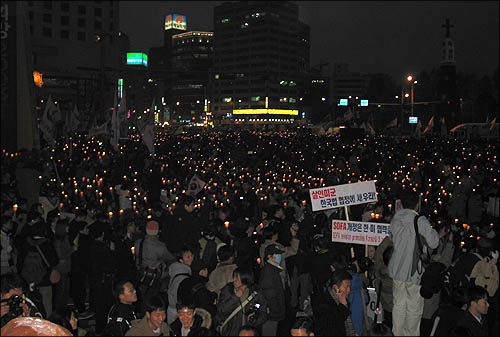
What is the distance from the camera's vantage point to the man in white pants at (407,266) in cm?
550

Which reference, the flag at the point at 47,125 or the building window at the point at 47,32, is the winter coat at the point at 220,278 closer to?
the flag at the point at 47,125

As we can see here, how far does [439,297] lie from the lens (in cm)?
695

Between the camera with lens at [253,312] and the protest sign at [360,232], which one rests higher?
the protest sign at [360,232]

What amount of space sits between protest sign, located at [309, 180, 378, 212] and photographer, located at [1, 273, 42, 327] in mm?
4194

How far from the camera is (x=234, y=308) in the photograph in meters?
4.99

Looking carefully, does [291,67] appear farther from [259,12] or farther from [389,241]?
[389,241]

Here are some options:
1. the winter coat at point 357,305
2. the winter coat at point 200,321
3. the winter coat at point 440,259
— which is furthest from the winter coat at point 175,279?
the winter coat at point 440,259

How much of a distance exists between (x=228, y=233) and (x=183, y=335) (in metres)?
3.27

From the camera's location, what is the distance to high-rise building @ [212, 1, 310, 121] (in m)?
139

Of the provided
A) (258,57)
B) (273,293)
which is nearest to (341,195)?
(273,293)

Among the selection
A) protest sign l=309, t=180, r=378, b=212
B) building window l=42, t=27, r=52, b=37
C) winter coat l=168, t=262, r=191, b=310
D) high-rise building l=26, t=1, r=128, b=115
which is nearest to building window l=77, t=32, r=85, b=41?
high-rise building l=26, t=1, r=128, b=115

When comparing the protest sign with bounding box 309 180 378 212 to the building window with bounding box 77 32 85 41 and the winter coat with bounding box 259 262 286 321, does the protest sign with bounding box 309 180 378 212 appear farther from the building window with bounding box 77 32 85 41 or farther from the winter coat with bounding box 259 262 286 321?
the building window with bounding box 77 32 85 41

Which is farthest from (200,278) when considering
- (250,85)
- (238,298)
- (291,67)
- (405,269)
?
(291,67)

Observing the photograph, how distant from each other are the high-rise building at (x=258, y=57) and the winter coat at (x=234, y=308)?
132369 mm
